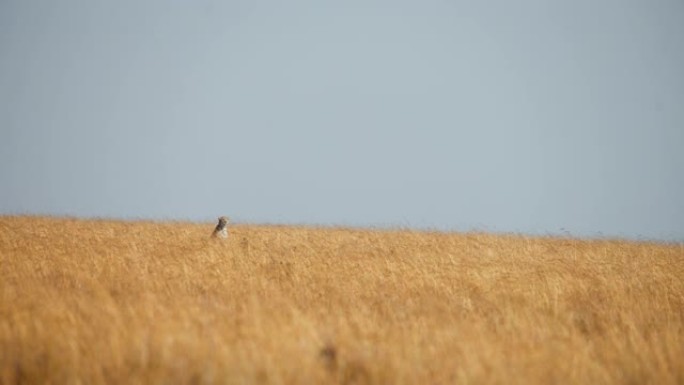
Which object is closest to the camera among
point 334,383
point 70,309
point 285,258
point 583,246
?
point 334,383

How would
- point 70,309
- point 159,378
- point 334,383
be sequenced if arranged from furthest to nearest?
point 70,309 → point 334,383 → point 159,378

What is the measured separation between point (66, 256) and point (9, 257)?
916 millimetres

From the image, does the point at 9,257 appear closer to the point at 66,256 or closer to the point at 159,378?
the point at 66,256

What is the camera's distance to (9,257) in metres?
8.02

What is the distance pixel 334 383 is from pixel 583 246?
46.6ft

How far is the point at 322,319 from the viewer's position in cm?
467

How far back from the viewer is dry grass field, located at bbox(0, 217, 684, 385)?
3.22 metres

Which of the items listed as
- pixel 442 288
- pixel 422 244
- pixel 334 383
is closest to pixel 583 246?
pixel 422 244

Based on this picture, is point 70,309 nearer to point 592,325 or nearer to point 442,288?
point 442,288

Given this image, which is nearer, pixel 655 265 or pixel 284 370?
pixel 284 370

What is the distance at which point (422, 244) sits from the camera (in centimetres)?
1336

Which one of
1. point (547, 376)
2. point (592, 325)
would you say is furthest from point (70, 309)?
point (592, 325)

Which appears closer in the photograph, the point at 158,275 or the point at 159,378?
the point at 159,378

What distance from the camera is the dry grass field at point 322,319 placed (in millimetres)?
3219
